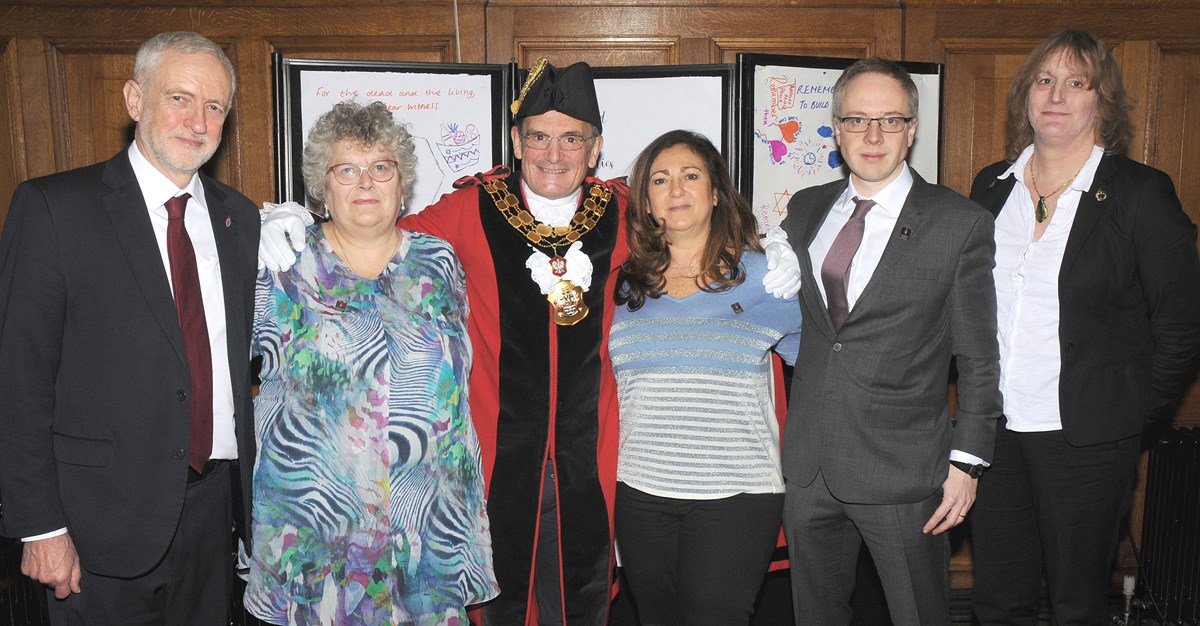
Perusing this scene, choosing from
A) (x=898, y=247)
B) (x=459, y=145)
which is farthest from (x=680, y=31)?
(x=898, y=247)

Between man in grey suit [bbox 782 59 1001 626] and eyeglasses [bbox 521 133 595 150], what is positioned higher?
eyeglasses [bbox 521 133 595 150]

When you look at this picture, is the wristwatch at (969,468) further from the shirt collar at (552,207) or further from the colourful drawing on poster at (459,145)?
the colourful drawing on poster at (459,145)

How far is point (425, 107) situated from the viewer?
3135mm

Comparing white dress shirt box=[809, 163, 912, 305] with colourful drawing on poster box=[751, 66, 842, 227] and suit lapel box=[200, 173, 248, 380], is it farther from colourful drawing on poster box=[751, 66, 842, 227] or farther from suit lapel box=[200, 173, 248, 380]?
suit lapel box=[200, 173, 248, 380]

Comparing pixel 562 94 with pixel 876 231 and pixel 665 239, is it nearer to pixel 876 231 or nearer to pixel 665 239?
pixel 665 239

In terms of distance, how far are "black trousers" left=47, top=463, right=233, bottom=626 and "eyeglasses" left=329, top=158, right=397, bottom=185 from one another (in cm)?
73

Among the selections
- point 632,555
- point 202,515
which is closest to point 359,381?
point 202,515

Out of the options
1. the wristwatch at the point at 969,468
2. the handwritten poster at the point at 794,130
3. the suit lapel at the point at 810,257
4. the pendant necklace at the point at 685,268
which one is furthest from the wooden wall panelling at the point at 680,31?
the wristwatch at the point at 969,468

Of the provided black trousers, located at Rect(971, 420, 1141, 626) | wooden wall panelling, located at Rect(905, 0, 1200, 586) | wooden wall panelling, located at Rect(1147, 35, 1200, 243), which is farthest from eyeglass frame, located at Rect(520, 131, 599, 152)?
wooden wall panelling, located at Rect(1147, 35, 1200, 243)

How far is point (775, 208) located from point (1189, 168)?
1657 mm

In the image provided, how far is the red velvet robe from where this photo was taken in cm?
235

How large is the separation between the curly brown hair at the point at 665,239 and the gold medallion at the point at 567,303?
0.10 metres

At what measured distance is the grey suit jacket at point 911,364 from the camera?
211 cm

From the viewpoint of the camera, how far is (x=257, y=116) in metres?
3.29
